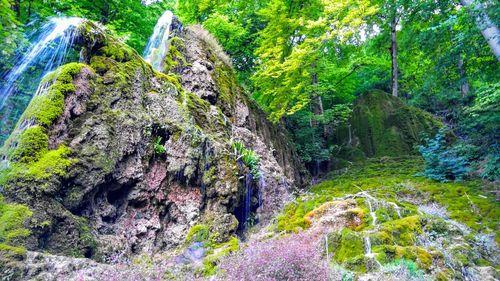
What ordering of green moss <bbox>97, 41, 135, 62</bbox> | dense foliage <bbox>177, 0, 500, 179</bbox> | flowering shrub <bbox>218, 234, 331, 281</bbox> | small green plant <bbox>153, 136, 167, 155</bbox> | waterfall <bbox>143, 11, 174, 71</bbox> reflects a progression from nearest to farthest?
flowering shrub <bbox>218, 234, 331, 281</bbox> < small green plant <bbox>153, 136, 167, 155</bbox> < green moss <bbox>97, 41, 135, 62</bbox> < dense foliage <bbox>177, 0, 500, 179</bbox> < waterfall <bbox>143, 11, 174, 71</bbox>

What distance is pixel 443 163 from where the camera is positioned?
9.45 metres

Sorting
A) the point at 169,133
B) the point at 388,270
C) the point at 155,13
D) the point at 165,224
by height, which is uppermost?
the point at 155,13

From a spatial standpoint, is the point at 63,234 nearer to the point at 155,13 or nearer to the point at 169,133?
the point at 169,133

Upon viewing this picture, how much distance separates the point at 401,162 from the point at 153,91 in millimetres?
9545

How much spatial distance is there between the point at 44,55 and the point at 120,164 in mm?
4125

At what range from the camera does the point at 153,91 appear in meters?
6.92

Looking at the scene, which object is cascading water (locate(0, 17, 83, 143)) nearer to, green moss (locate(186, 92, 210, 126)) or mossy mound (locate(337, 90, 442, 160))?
green moss (locate(186, 92, 210, 126))

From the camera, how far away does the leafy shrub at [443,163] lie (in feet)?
29.9

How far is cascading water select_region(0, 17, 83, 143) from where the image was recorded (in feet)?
24.0

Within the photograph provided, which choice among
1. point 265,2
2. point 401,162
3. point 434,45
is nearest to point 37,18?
point 265,2

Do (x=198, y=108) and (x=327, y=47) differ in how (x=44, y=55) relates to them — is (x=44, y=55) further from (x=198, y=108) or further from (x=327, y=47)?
(x=327, y=47)

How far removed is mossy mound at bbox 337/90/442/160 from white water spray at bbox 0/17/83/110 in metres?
11.2

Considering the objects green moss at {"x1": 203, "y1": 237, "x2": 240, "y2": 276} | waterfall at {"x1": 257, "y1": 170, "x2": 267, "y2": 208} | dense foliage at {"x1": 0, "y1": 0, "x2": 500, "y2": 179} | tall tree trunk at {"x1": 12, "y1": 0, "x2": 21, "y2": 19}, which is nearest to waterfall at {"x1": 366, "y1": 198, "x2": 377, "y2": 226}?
green moss at {"x1": 203, "y1": 237, "x2": 240, "y2": 276}

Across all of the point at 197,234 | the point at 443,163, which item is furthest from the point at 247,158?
the point at 443,163
